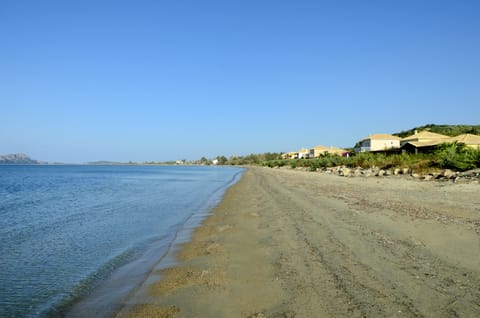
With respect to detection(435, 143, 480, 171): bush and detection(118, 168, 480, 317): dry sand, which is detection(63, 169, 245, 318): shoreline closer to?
detection(118, 168, 480, 317): dry sand

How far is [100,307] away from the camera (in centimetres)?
509

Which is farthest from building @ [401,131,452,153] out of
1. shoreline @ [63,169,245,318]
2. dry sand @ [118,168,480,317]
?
shoreline @ [63,169,245,318]

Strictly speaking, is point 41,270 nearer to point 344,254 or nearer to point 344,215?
point 344,254

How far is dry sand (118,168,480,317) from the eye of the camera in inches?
169

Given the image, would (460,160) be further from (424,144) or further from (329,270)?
(329,270)

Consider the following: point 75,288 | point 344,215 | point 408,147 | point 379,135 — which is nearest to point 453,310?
point 75,288

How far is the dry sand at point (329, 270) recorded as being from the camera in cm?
430

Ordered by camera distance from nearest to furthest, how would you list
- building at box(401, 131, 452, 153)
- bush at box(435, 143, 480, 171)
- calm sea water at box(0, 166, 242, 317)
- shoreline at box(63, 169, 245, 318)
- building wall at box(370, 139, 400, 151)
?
shoreline at box(63, 169, 245, 318)
calm sea water at box(0, 166, 242, 317)
bush at box(435, 143, 480, 171)
building at box(401, 131, 452, 153)
building wall at box(370, 139, 400, 151)

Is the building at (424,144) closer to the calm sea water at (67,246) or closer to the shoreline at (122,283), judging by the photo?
the calm sea water at (67,246)

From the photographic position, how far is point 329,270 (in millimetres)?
5582

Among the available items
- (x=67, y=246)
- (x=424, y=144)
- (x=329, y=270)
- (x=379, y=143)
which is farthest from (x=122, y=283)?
(x=379, y=143)

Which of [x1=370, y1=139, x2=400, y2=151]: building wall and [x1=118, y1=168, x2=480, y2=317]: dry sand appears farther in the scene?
[x1=370, y1=139, x2=400, y2=151]: building wall

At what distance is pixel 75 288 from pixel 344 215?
7.60 metres

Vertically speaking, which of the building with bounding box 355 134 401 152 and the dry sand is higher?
the building with bounding box 355 134 401 152
